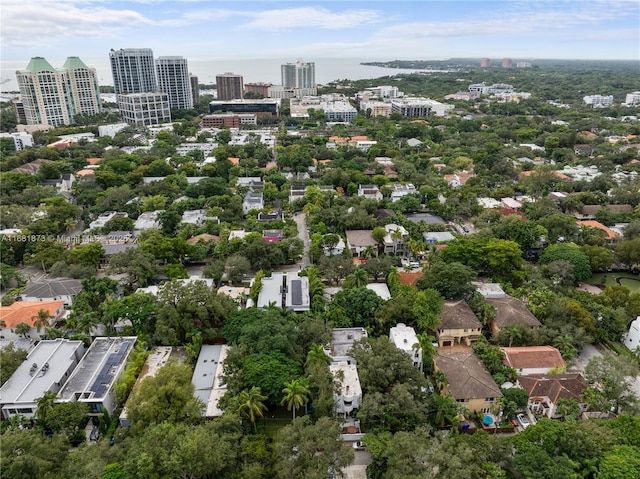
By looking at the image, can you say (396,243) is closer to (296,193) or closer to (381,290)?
(381,290)

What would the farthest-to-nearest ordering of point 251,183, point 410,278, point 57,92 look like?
point 57,92
point 251,183
point 410,278

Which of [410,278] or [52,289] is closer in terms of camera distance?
[52,289]

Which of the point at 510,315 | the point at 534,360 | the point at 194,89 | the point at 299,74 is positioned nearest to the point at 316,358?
the point at 534,360

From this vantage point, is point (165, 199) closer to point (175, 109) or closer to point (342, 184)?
point (342, 184)

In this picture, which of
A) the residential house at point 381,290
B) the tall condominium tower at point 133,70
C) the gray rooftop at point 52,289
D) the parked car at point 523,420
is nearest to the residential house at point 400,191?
the residential house at point 381,290

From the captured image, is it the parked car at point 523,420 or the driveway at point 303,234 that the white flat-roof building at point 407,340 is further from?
the driveway at point 303,234

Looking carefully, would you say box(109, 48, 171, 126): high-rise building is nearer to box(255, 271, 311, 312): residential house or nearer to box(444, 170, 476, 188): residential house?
box(444, 170, 476, 188): residential house


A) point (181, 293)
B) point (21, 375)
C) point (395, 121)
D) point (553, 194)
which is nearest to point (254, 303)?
point (181, 293)
